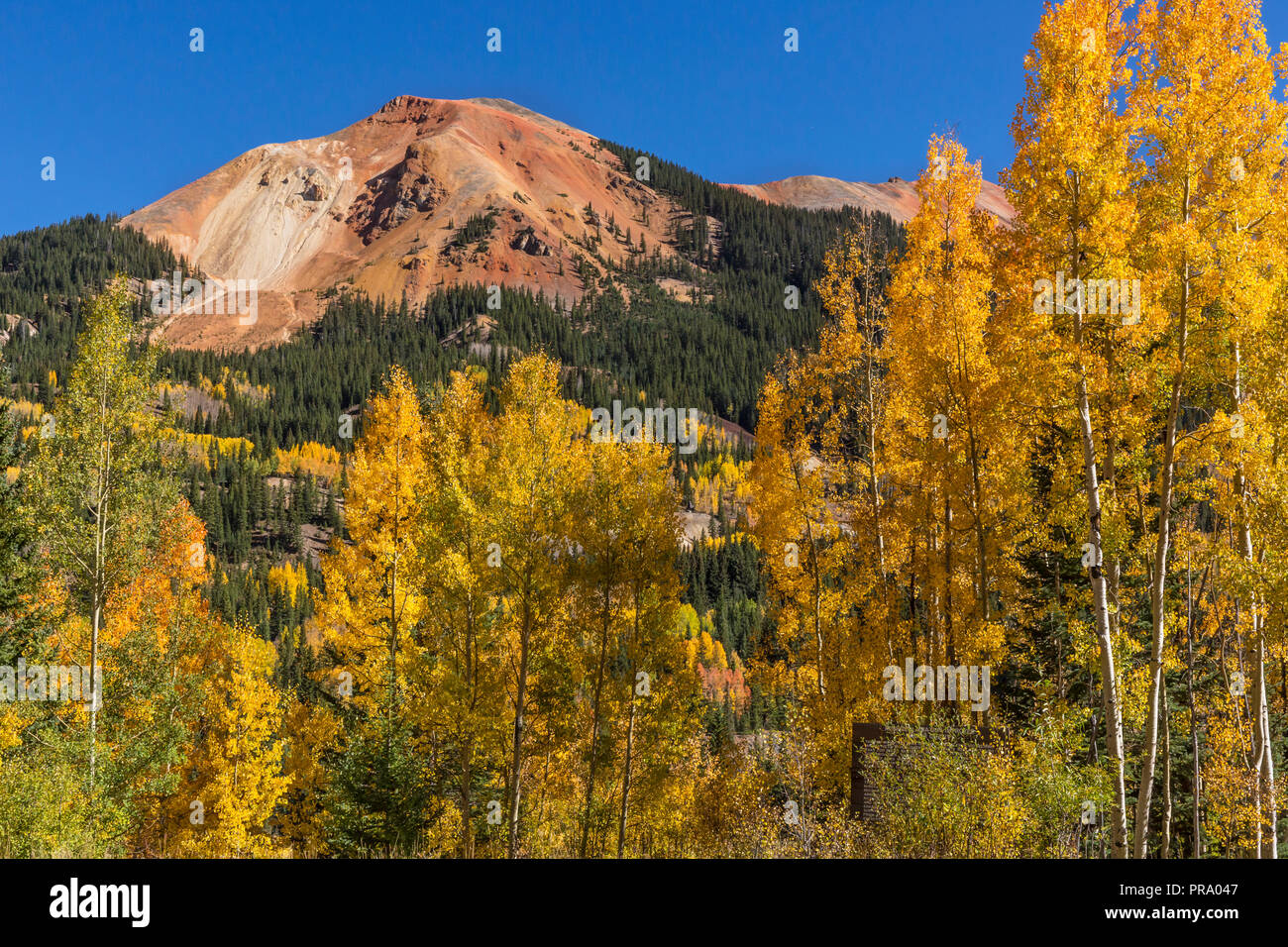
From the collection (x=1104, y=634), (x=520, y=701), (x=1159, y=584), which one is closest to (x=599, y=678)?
(x=520, y=701)

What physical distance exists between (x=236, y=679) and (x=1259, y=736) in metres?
26.1

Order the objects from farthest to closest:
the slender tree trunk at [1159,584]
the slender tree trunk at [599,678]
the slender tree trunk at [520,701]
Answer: the slender tree trunk at [599,678]
the slender tree trunk at [520,701]
the slender tree trunk at [1159,584]

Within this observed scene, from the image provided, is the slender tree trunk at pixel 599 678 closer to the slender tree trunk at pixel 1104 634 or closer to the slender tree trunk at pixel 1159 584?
the slender tree trunk at pixel 1104 634

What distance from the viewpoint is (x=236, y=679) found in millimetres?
25281

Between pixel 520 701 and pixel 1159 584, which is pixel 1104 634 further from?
pixel 520 701

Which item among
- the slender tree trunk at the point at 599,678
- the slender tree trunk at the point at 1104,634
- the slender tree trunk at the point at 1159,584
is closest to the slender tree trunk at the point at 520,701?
the slender tree trunk at the point at 599,678

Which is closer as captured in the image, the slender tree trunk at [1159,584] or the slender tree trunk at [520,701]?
the slender tree trunk at [1159,584]

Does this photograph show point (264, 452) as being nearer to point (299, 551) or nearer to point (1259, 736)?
point (299, 551)

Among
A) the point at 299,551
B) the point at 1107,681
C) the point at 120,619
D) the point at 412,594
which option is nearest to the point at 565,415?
the point at 412,594

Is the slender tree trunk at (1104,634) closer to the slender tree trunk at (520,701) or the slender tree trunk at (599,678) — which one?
the slender tree trunk at (599,678)

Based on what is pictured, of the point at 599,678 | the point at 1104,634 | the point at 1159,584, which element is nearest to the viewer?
the point at 1104,634

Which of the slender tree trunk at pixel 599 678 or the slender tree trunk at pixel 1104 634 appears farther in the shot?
the slender tree trunk at pixel 599 678

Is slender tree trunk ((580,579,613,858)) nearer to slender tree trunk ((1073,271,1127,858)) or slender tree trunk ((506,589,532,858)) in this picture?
slender tree trunk ((506,589,532,858))

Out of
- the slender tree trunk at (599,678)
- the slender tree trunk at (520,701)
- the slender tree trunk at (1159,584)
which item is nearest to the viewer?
the slender tree trunk at (1159,584)
